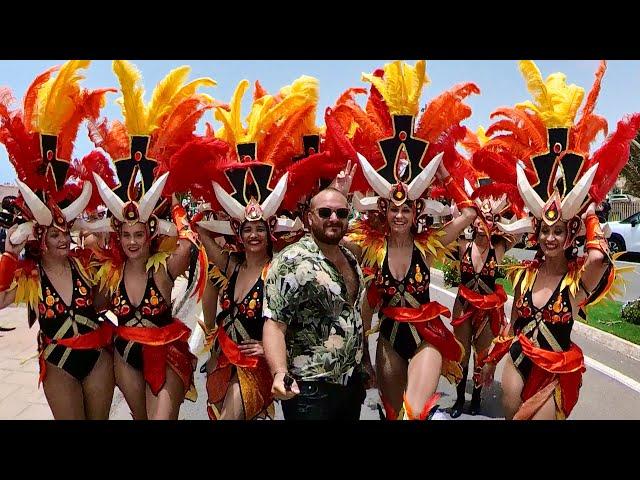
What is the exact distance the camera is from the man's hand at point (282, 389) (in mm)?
2445

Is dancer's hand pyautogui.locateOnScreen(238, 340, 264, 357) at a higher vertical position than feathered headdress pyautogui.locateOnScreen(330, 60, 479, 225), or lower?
lower

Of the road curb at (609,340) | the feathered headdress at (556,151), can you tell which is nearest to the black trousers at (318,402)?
the feathered headdress at (556,151)

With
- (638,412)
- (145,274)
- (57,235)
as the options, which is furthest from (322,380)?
(638,412)

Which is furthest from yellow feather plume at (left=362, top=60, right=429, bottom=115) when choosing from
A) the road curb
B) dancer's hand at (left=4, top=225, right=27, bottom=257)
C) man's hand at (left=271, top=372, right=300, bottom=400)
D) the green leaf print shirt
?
the road curb

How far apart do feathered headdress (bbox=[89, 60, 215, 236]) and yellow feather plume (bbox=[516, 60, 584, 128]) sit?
218 cm

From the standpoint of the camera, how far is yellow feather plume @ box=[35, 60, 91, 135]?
3475 millimetres

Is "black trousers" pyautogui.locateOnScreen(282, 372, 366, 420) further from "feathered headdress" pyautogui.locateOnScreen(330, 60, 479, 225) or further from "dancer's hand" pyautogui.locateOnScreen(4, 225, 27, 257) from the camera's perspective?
"dancer's hand" pyautogui.locateOnScreen(4, 225, 27, 257)

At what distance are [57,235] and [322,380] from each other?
203 centimetres

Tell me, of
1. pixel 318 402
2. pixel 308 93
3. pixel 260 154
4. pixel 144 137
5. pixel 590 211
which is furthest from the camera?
pixel 308 93

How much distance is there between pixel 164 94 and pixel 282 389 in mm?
2315

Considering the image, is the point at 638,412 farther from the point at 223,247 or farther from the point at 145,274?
the point at 145,274

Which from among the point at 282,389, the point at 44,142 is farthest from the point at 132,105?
the point at 282,389

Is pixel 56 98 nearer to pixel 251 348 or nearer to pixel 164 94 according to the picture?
pixel 164 94

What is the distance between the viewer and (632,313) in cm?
802
